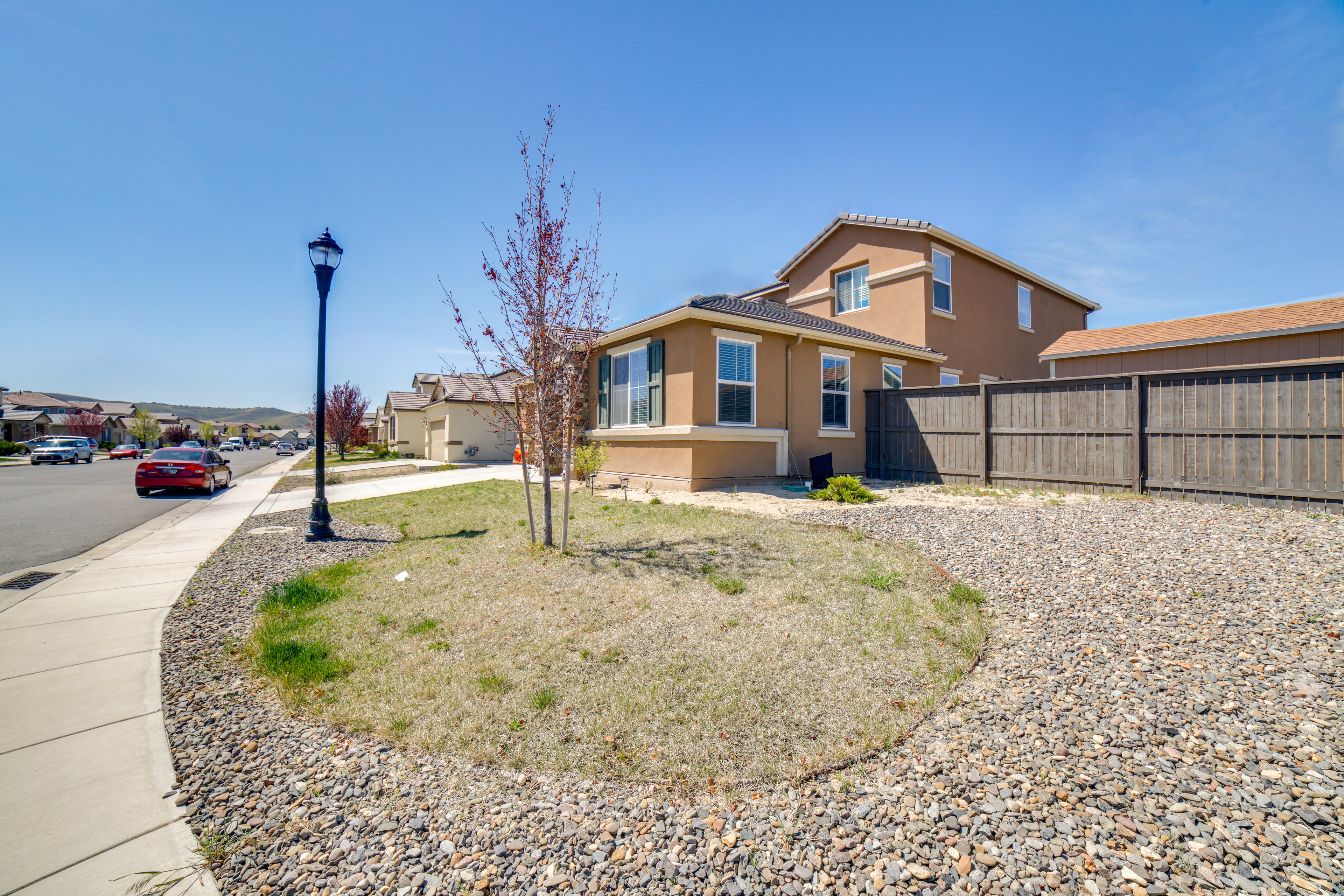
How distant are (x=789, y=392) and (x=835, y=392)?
1598 millimetres

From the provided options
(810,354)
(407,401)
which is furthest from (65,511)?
(407,401)

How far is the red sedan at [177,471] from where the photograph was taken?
48.3ft

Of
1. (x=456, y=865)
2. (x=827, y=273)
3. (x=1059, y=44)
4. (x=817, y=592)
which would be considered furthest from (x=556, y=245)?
(x=827, y=273)

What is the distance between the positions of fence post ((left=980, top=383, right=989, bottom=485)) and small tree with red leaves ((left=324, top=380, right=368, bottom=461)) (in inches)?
1347

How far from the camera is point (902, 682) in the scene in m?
3.36

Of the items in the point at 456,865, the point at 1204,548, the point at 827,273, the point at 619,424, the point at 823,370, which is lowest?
the point at 456,865

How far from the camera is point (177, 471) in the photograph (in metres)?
15.0

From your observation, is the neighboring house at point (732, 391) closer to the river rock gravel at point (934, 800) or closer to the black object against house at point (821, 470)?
the black object against house at point (821, 470)

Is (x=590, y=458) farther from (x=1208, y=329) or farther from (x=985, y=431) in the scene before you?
(x=1208, y=329)

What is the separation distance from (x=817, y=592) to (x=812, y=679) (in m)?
1.54

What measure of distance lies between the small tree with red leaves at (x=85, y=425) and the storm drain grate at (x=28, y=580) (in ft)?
222

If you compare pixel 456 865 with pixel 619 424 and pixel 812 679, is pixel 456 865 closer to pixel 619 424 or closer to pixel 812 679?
pixel 812 679

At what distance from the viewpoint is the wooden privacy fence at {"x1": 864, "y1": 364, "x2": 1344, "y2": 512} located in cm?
735

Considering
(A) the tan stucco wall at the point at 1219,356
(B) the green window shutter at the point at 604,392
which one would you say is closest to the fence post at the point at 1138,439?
(A) the tan stucco wall at the point at 1219,356
